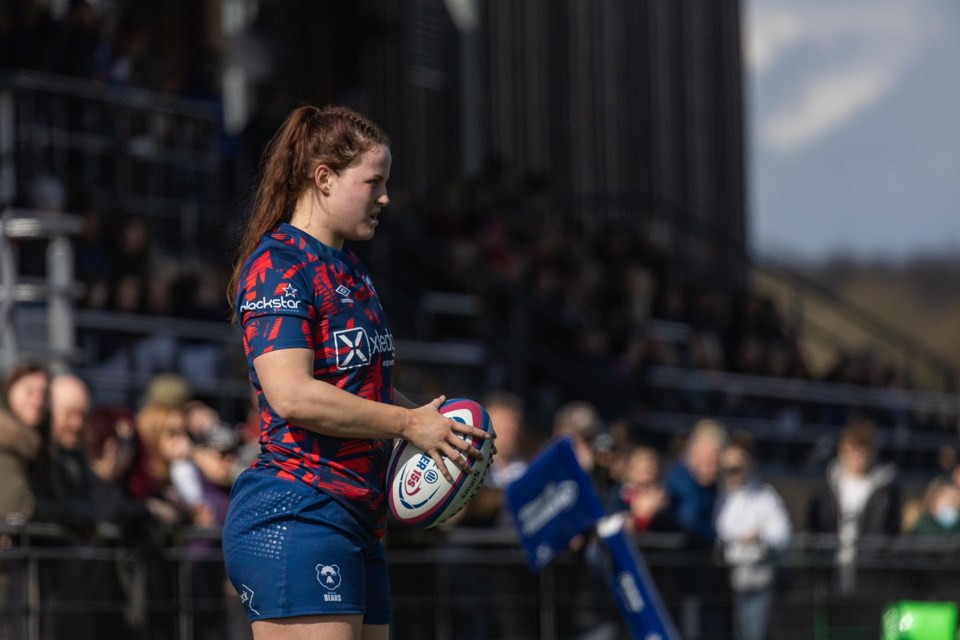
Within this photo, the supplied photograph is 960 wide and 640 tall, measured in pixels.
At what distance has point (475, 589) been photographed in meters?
9.38

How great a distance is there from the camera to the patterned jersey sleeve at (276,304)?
4.49 m

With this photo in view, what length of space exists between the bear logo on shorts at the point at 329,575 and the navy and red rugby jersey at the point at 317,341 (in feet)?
0.54

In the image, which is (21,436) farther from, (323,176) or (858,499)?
(858,499)

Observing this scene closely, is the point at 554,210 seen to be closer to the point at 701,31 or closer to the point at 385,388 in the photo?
the point at 701,31

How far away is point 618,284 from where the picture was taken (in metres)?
20.0

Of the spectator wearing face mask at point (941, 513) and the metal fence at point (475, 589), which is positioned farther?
the spectator wearing face mask at point (941, 513)

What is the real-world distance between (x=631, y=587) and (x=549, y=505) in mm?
613

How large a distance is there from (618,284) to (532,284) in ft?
5.14

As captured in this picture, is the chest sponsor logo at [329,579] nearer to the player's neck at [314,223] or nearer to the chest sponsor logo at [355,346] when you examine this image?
the chest sponsor logo at [355,346]

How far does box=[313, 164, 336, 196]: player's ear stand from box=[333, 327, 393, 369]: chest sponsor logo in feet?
1.22

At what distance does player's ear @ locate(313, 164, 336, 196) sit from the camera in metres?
4.64

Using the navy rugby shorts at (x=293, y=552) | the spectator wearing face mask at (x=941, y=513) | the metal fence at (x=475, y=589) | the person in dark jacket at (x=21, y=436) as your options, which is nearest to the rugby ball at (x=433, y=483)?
the navy rugby shorts at (x=293, y=552)

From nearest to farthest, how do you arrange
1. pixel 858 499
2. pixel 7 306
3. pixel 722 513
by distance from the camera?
pixel 7 306, pixel 722 513, pixel 858 499

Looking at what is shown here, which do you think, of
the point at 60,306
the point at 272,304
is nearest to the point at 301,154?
the point at 272,304
